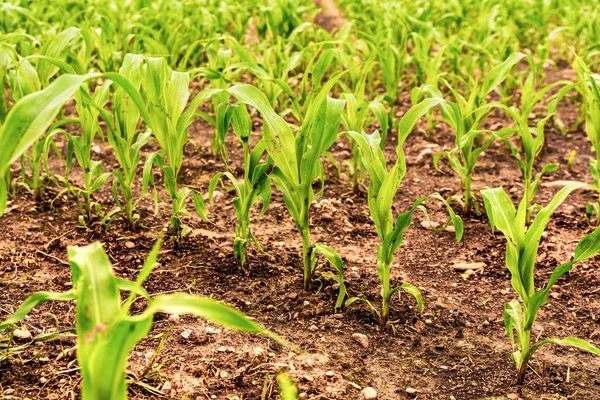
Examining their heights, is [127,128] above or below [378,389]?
above

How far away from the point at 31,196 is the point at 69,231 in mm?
462

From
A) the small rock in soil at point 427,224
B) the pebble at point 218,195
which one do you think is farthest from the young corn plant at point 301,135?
the pebble at point 218,195

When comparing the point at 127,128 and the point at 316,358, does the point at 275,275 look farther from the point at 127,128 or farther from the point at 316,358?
the point at 127,128

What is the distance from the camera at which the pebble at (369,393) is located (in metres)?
1.94

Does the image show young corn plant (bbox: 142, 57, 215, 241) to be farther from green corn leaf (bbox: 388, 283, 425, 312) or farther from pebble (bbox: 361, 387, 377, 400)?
pebble (bbox: 361, 387, 377, 400)

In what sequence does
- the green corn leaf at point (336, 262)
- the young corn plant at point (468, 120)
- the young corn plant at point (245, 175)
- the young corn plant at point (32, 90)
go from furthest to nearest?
the young corn plant at point (468, 120) → the young corn plant at point (32, 90) → the young corn plant at point (245, 175) → the green corn leaf at point (336, 262)

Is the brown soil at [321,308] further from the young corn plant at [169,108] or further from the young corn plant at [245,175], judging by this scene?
the young corn plant at [169,108]

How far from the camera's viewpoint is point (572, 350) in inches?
87.0

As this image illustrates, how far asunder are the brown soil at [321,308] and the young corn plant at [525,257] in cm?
17

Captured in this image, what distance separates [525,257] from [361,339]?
1.93 feet

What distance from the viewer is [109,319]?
1347 mm

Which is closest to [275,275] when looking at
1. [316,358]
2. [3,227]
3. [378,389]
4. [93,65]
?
[316,358]

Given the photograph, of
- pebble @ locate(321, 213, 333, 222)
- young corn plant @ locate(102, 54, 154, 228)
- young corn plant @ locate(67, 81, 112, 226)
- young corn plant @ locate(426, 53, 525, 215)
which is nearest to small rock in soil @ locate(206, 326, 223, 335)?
young corn plant @ locate(102, 54, 154, 228)

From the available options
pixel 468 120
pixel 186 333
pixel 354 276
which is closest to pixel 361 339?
pixel 354 276
